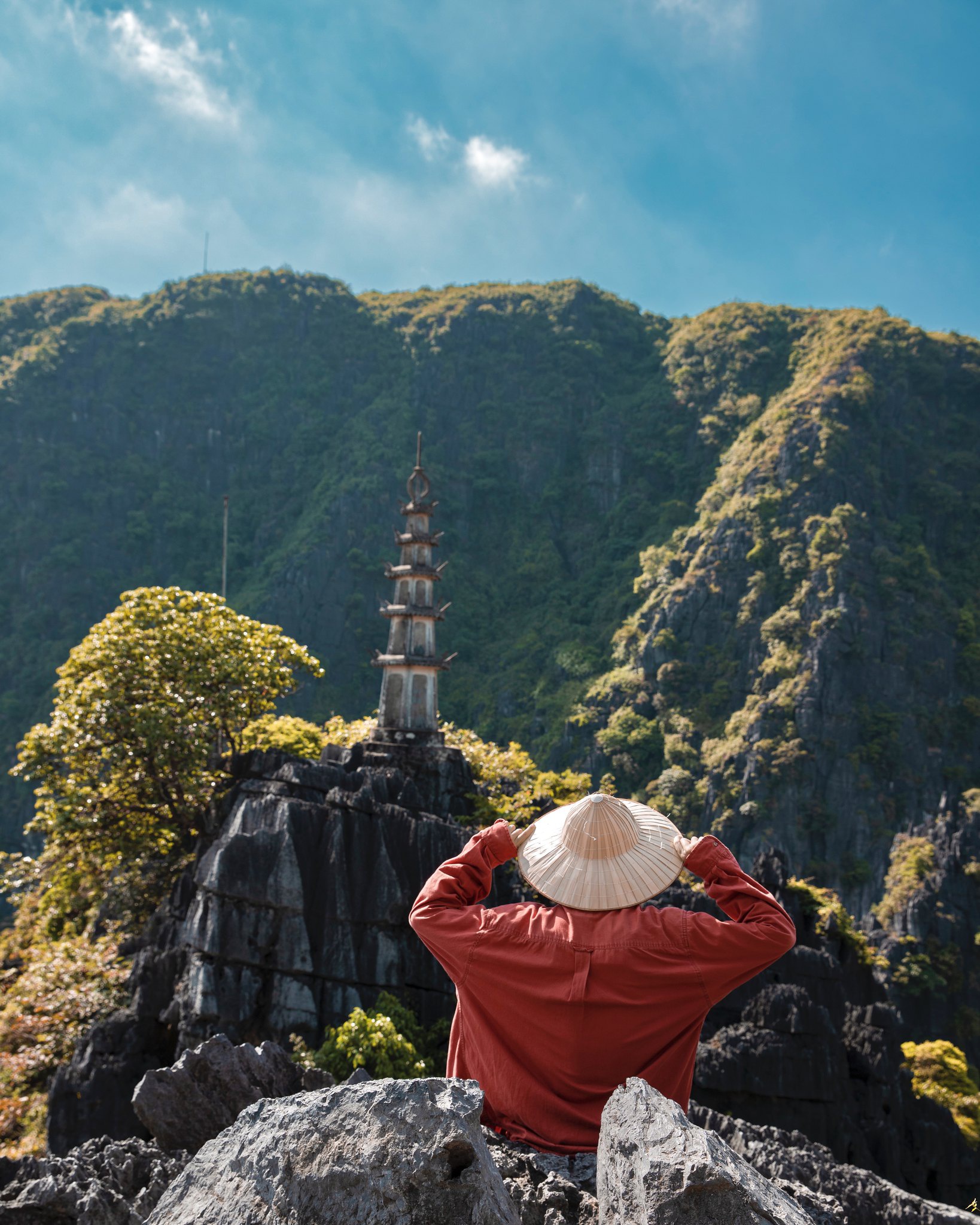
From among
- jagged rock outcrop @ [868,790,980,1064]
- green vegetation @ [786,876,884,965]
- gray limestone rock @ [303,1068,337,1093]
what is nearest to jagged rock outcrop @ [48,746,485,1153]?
Result: gray limestone rock @ [303,1068,337,1093]

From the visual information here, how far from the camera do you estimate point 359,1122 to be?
89.6 inches

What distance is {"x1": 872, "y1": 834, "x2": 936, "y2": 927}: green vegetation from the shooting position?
45906mm

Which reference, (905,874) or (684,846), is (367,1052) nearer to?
(684,846)

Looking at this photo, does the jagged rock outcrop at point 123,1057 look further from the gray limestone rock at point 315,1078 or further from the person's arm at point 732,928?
the person's arm at point 732,928

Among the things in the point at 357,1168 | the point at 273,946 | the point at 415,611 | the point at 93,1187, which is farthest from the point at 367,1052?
the point at 415,611

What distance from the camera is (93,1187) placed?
4.12 metres

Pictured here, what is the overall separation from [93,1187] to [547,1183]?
2308mm

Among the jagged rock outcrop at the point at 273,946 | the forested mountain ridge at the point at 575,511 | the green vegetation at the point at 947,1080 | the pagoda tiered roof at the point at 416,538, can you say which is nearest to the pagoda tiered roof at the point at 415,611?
the pagoda tiered roof at the point at 416,538

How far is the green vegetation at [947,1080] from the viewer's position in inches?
898

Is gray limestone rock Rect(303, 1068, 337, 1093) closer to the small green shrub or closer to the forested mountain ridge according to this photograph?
the small green shrub

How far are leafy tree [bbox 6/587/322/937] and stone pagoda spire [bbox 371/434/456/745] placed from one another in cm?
317

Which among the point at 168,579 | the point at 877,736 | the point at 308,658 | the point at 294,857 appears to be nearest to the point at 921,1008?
the point at 877,736

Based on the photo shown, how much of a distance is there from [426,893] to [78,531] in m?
87.7

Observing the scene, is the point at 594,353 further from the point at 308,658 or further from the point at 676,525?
the point at 308,658
